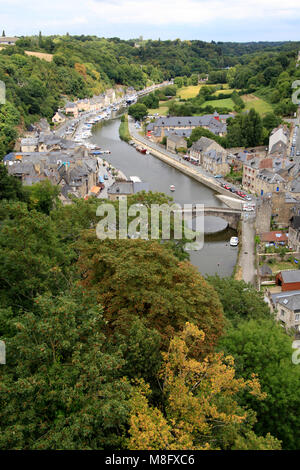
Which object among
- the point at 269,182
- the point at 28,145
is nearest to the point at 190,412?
the point at 269,182

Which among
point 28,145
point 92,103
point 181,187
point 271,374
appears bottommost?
point 271,374

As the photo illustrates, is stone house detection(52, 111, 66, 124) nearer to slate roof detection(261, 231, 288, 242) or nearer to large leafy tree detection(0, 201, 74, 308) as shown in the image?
slate roof detection(261, 231, 288, 242)

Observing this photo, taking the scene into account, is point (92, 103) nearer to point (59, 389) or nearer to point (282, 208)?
point (282, 208)

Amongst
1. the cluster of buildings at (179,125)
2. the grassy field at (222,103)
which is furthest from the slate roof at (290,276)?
the grassy field at (222,103)

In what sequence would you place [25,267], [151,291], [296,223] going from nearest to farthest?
[151,291]
[25,267]
[296,223]

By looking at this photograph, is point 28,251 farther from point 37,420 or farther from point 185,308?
point 37,420

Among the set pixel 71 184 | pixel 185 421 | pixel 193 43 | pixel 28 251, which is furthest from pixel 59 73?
pixel 193 43

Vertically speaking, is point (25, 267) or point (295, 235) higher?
point (25, 267)

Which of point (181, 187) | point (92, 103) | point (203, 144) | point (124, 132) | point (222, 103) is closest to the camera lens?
point (181, 187)
